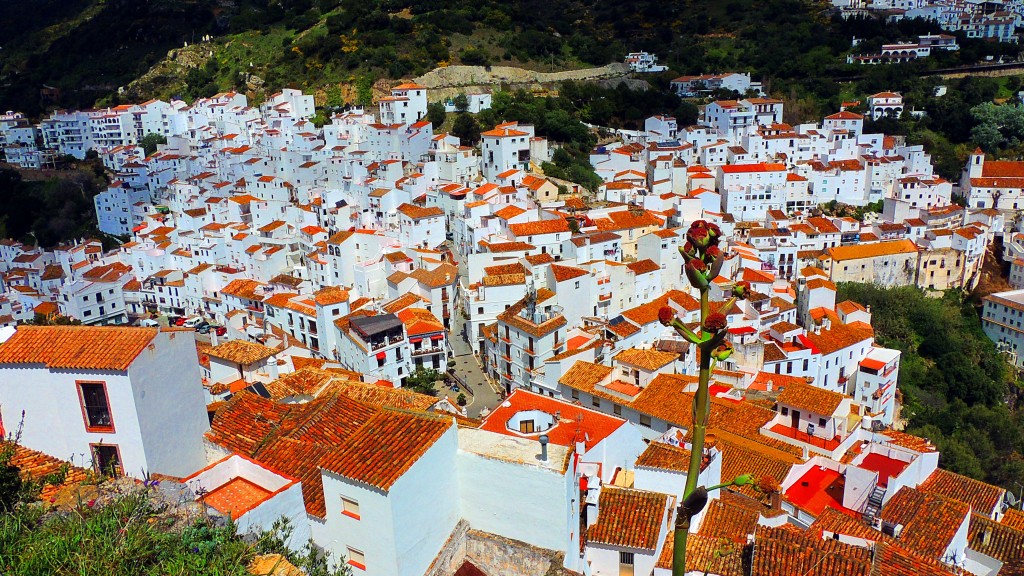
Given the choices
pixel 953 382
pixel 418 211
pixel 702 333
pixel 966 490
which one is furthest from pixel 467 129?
pixel 702 333

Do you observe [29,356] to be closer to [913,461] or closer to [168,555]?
[168,555]

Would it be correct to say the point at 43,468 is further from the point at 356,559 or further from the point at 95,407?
the point at 356,559

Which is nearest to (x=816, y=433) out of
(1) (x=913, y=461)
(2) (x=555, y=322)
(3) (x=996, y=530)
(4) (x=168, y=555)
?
(1) (x=913, y=461)

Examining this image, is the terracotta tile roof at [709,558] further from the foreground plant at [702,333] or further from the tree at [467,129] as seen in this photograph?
the tree at [467,129]

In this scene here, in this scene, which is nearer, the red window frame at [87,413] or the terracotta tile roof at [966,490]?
the red window frame at [87,413]

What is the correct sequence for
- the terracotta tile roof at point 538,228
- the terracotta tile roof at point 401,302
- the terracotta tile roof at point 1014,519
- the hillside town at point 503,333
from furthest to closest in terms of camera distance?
the terracotta tile roof at point 538,228 → the terracotta tile roof at point 401,302 → the terracotta tile roof at point 1014,519 → the hillside town at point 503,333

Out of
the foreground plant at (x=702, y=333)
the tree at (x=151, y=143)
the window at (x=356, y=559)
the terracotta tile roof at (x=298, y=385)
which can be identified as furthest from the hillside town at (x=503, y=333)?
the tree at (x=151, y=143)
